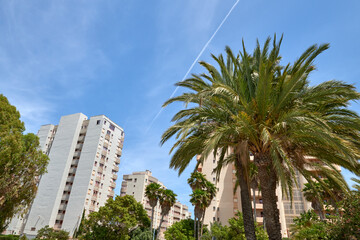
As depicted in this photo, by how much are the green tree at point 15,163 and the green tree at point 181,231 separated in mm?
23305

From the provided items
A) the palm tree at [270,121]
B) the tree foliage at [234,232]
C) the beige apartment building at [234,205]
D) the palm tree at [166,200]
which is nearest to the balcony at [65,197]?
the palm tree at [166,200]

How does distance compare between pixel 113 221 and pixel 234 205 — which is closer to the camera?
pixel 113 221

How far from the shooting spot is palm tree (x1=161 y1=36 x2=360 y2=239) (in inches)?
342

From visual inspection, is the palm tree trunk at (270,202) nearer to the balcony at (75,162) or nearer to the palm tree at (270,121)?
the palm tree at (270,121)

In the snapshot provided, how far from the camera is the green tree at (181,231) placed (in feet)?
115

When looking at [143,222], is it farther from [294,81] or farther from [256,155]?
[294,81]

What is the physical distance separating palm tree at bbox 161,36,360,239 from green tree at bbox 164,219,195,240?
27392 mm

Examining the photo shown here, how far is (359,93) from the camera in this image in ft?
30.3

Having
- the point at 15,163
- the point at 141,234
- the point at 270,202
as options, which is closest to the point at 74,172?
the point at 141,234

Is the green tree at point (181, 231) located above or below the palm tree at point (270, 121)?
below

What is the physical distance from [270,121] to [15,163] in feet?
58.5

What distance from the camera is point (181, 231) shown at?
37.0m

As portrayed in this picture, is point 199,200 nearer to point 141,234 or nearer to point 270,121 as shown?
point 141,234

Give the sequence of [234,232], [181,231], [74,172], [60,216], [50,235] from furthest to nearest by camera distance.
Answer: [74,172] → [60,216] → [50,235] → [181,231] → [234,232]
